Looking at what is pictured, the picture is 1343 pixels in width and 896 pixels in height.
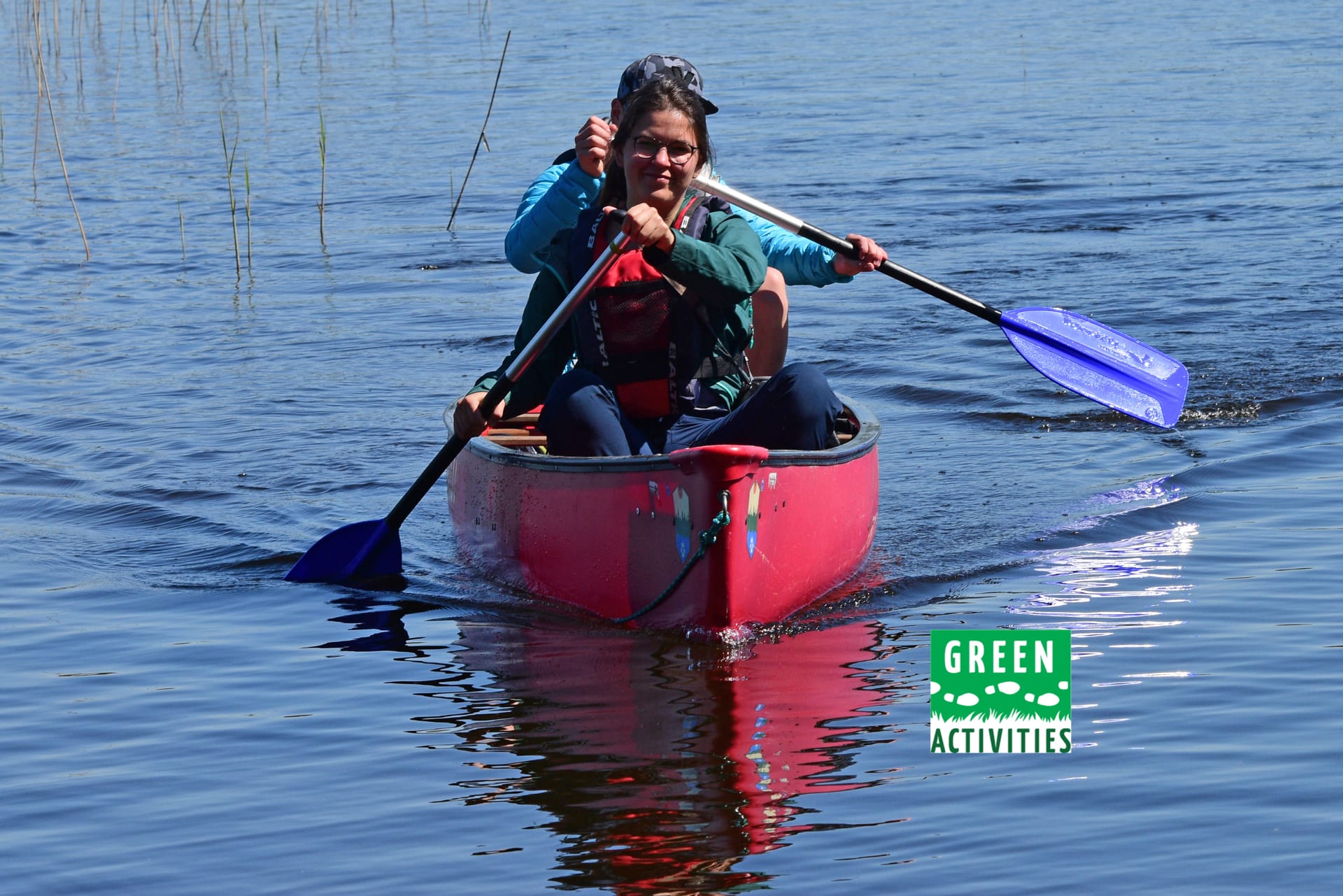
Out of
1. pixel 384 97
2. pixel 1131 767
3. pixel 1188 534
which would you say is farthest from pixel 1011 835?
pixel 384 97

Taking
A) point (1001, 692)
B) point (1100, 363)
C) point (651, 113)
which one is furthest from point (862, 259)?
point (1100, 363)

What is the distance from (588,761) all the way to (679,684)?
0.49 metres

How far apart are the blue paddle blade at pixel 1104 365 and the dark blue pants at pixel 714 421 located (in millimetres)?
1348

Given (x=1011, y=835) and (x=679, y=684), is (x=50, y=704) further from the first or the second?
(x=1011, y=835)

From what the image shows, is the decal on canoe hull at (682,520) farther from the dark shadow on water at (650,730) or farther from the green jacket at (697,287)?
the green jacket at (697,287)

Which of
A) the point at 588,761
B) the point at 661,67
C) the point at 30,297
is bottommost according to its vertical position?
the point at 588,761

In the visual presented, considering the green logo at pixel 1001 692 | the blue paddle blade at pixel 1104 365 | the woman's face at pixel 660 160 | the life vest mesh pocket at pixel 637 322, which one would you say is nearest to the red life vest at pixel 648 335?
the life vest mesh pocket at pixel 637 322

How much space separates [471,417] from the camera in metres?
4.48

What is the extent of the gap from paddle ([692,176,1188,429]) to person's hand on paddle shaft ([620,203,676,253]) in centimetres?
175

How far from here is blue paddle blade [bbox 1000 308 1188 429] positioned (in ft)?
18.1

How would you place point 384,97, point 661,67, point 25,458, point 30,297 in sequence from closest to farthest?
point 661,67 < point 25,458 < point 30,297 < point 384,97

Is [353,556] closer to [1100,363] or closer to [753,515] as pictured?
[753,515]

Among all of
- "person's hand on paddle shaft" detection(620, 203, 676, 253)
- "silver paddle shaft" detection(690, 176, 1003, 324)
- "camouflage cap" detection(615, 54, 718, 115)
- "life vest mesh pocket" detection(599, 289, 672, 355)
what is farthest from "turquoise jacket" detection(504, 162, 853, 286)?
"person's hand on paddle shaft" detection(620, 203, 676, 253)

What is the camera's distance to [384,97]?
1462 cm
